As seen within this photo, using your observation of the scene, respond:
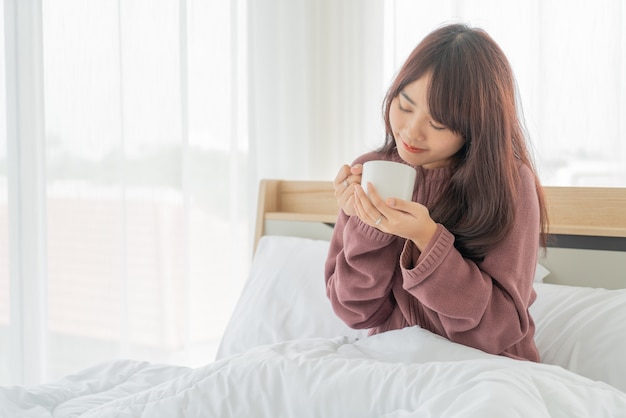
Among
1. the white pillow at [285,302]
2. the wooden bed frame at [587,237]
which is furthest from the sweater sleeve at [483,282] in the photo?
the white pillow at [285,302]

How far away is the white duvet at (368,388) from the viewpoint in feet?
2.62

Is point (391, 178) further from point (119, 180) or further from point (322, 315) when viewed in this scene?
point (119, 180)

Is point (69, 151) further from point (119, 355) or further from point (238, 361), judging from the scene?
point (238, 361)

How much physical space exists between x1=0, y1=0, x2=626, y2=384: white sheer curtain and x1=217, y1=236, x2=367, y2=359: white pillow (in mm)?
379

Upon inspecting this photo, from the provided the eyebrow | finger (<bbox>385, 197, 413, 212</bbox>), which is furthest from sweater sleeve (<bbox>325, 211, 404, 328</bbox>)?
the eyebrow

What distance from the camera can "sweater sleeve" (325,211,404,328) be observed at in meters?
1.17

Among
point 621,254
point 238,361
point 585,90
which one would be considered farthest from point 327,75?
point 238,361

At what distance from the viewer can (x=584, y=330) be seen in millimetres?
1280

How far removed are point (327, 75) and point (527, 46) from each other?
737 millimetres

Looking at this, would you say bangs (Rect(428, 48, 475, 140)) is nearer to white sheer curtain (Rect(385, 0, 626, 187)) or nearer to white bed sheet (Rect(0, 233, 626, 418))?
white bed sheet (Rect(0, 233, 626, 418))

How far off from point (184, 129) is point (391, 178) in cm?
118

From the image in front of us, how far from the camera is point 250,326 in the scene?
1.69 meters

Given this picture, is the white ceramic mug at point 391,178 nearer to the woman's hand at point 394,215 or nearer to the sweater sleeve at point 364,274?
the woman's hand at point 394,215

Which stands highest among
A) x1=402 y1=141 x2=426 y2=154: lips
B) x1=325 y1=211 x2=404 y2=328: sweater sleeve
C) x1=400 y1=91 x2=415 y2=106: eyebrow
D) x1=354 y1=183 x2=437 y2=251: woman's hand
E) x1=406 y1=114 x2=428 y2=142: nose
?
x1=400 y1=91 x2=415 y2=106: eyebrow
